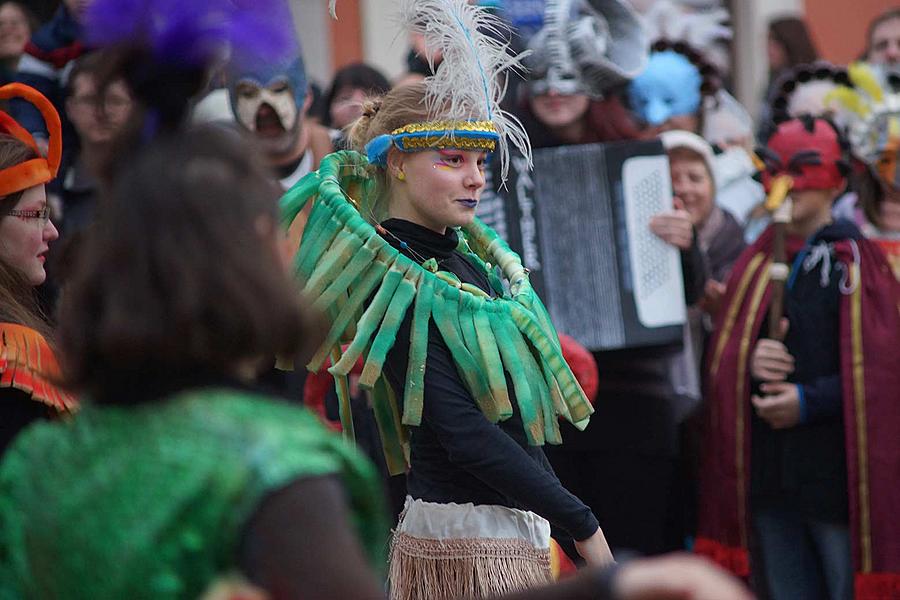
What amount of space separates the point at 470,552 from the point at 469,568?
0.13 ft

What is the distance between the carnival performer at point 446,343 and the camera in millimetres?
3119

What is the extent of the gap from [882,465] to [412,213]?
2.30 meters

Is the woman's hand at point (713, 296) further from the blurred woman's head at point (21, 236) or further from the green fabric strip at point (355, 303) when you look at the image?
the blurred woman's head at point (21, 236)

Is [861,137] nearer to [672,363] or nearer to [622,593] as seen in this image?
[672,363]

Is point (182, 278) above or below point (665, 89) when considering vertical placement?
below

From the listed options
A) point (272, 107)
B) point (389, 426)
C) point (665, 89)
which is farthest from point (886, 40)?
point (389, 426)

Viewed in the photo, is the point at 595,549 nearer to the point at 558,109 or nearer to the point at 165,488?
the point at 165,488

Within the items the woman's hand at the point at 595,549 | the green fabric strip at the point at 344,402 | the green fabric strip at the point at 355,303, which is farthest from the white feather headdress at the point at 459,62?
the woman's hand at the point at 595,549

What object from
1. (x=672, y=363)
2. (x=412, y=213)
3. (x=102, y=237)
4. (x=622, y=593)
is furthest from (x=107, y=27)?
(x=672, y=363)

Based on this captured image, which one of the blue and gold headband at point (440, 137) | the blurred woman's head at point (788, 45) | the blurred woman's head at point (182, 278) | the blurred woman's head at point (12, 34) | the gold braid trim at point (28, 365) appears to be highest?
the blurred woman's head at point (12, 34)

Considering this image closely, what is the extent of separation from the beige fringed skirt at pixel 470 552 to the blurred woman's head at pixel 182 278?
1.56 meters

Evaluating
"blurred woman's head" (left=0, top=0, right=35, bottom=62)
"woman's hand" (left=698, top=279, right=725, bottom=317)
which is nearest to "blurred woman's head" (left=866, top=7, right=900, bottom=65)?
"woman's hand" (left=698, top=279, right=725, bottom=317)

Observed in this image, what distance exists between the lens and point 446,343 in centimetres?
318

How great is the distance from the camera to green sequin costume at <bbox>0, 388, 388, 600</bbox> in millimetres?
1616
